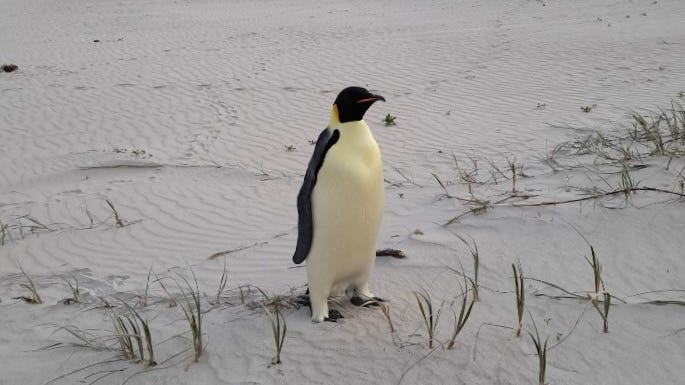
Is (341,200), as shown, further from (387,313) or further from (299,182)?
(299,182)

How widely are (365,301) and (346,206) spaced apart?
0.64 metres

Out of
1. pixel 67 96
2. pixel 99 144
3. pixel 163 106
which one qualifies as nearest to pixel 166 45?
pixel 67 96

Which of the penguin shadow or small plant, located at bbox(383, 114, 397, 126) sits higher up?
the penguin shadow

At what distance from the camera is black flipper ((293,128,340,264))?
2877 mm

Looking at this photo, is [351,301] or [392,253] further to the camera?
[392,253]

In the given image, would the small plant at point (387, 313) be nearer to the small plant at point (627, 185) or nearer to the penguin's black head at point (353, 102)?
the penguin's black head at point (353, 102)

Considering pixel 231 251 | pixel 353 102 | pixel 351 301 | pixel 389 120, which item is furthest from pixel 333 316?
pixel 389 120

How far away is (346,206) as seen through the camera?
9.37ft

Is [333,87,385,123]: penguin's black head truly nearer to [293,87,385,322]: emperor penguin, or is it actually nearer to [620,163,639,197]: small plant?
[293,87,385,322]: emperor penguin

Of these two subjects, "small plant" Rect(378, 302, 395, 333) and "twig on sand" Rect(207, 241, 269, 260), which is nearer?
"small plant" Rect(378, 302, 395, 333)

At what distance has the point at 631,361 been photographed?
2.58 m

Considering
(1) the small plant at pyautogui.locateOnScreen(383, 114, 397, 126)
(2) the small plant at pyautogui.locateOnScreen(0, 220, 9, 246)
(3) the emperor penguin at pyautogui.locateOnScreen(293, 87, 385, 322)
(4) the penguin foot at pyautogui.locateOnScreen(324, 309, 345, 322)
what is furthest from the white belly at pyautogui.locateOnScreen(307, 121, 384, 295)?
(1) the small plant at pyautogui.locateOnScreen(383, 114, 397, 126)

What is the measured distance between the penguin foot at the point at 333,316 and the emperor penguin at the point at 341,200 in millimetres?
16

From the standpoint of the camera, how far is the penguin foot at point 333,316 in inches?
121
